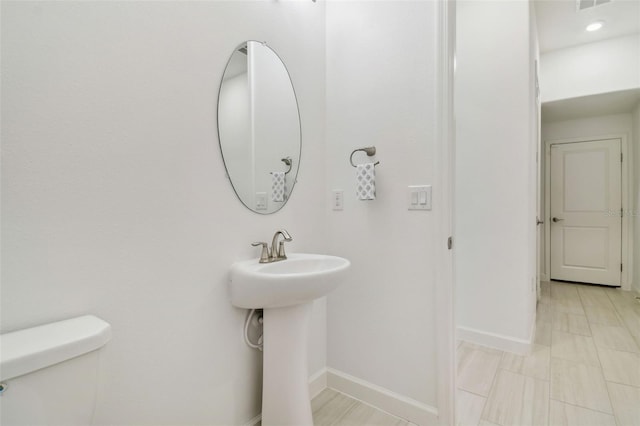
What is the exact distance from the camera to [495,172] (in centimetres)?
231

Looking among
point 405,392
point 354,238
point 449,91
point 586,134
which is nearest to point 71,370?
point 354,238

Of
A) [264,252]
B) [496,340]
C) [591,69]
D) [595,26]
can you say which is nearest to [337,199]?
[264,252]

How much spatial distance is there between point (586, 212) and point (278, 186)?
4595 millimetres

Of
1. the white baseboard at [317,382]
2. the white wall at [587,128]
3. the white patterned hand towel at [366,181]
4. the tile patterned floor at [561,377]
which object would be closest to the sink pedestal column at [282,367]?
the white baseboard at [317,382]

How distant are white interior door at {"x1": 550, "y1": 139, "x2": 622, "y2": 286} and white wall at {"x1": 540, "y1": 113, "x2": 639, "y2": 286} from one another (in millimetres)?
111

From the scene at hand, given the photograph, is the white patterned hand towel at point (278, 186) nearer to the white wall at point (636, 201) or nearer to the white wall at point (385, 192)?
the white wall at point (385, 192)

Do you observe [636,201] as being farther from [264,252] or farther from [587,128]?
[264,252]

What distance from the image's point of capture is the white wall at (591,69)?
3303mm

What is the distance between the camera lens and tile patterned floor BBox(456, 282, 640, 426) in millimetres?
1544

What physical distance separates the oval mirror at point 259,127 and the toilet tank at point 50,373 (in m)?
0.75

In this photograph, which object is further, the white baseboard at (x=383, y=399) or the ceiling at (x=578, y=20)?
the ceiling at (x=578, y=20)

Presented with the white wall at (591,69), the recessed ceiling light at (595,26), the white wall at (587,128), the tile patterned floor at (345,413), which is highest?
the recessed ceiling light at (595,26)

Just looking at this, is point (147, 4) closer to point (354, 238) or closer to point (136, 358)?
point (136, 358)

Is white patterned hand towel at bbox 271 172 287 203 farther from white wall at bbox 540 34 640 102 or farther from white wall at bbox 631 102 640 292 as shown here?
white wall at bbox 631 102 640 292
